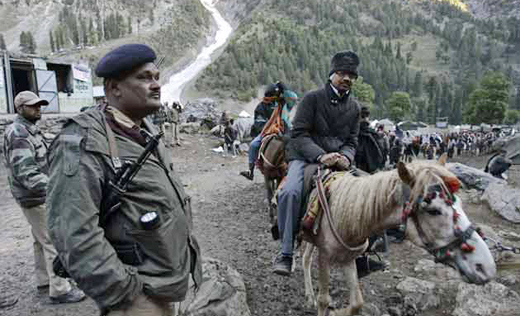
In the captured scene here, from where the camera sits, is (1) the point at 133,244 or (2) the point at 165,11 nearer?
(1) the point at 133,244

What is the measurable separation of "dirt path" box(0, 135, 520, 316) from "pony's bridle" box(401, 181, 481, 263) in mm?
1641

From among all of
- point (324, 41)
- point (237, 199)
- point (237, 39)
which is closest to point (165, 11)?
point (237, 39)

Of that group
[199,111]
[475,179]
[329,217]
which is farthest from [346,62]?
[199,111]

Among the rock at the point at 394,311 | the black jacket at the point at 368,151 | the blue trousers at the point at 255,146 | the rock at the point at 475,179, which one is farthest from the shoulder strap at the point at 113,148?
the rock at the point at 475,179

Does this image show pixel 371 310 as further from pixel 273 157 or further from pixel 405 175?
pixel 273 157

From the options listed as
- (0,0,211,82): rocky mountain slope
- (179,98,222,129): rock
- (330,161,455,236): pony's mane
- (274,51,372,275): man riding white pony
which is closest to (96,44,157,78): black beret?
(330,161,455,236): pony's mane

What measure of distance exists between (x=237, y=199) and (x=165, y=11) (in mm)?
160272

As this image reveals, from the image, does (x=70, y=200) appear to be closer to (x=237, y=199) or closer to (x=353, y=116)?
(x=353, y=116)

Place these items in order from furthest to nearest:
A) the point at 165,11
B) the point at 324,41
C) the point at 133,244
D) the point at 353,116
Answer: the point at 165,11 → the point at 324,41 → the point at 353,116 → the point at 133,244

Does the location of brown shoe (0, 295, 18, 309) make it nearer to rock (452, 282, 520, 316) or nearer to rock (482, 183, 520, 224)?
rock (452, 282, 520, 316)

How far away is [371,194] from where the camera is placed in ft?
8.73

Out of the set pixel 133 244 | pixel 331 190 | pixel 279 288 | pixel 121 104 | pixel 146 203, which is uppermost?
pixel 121 104

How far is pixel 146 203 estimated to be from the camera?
1511 millimetres

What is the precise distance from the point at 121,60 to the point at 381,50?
142620 millimetres
